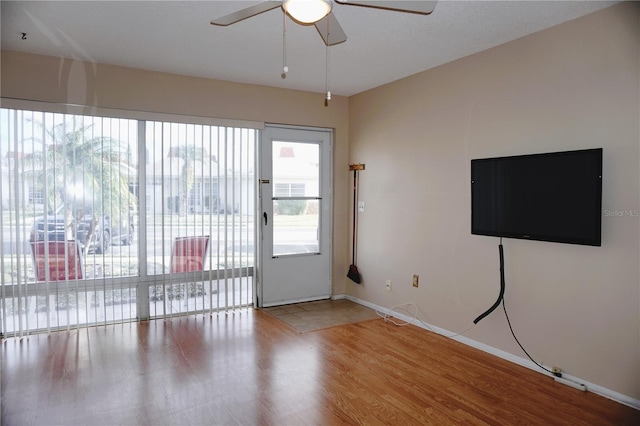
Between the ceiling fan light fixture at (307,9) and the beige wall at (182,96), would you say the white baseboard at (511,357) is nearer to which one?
the beige wall at (182,96)

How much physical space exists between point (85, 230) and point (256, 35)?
7.77 feet

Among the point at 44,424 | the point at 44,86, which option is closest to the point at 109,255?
the point at 44,86

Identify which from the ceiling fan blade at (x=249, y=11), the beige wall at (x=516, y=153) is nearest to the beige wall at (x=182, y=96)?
the beige wall at (x=516, y=153)

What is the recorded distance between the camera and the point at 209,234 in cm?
465

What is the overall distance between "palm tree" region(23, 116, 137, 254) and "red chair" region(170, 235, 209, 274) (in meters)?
0.61

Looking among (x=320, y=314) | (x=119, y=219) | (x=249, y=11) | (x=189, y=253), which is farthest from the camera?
(x=320, y=314)

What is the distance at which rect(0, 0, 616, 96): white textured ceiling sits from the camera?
2863 millimetres

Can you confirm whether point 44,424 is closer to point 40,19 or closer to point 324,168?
point 40,19

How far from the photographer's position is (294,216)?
207 inches

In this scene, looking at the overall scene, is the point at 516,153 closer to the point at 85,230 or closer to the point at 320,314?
the point at 320,314

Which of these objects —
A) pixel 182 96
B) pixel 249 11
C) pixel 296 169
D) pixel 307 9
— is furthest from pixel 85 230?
pixel 307 9

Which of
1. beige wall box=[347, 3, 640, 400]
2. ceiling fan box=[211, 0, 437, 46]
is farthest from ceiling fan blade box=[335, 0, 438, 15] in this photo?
beige wall box=[347, 3, 640, 400]

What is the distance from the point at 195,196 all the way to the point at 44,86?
163 cm

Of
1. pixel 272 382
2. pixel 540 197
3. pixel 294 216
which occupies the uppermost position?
pixel 540 197
